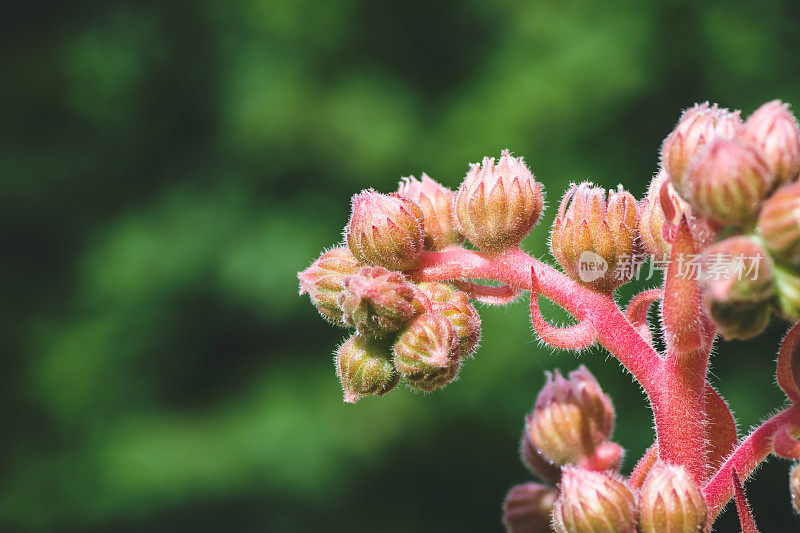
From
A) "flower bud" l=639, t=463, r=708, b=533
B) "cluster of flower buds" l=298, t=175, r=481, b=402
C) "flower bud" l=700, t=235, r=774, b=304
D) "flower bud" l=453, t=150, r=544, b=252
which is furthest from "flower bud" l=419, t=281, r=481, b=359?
"flower bud" l=700, t=235, r=774, b=304

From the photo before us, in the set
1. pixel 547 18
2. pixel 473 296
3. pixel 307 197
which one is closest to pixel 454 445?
pixel 307 197

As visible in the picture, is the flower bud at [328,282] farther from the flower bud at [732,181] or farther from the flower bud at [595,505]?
the flower bud at [732,181]

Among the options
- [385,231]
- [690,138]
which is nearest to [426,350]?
[385,231]

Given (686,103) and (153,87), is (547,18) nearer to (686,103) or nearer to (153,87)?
(686,103)

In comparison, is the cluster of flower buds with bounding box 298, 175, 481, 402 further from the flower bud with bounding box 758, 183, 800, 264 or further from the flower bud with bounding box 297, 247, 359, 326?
the flower bud with bounding box 758, 183, 800, 264

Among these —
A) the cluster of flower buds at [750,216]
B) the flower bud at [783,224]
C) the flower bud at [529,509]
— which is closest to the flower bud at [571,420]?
the flower bud at [529,509]

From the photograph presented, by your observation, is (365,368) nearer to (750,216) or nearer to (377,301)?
(377,301)
